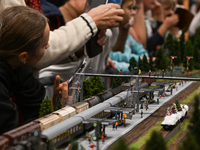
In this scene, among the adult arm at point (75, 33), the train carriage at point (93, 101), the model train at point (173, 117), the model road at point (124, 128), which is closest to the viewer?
the model road at point (124, 128)

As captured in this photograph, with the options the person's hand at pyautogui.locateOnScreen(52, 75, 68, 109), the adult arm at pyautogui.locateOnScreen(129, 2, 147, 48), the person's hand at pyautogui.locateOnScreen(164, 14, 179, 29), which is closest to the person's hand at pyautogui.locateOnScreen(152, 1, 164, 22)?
the person's hand at pyautogui.locateOnScreen(164, 14, 179, 29)

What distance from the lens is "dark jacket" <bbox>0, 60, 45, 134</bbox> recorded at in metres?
4.27

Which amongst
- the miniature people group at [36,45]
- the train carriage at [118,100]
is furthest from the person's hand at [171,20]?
the train carriage at [118,100]

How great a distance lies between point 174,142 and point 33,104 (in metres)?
2.60

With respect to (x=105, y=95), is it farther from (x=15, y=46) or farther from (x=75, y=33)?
(x=15, y=46)

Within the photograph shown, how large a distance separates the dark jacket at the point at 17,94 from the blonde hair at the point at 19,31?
10.3 inches

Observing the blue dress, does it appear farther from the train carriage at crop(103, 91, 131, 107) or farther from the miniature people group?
the train carriage at crop(103, 91, 131, 107)

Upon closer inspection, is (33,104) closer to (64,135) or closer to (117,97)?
(64,135)

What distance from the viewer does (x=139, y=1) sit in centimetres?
1386

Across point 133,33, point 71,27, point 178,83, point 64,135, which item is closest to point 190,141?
point 64,135

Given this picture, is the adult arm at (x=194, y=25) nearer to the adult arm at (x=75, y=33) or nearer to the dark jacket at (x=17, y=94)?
the adult arm at (x=75, y=33)

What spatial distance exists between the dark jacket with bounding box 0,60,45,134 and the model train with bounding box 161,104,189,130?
231 centimetres

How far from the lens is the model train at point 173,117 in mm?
5145

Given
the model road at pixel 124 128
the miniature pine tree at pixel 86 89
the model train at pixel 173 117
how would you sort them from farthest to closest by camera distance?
Result: the miniature pine tree at pixel 86 89 → the model train at pixel 173 117 → the model road at pixel 124 128
